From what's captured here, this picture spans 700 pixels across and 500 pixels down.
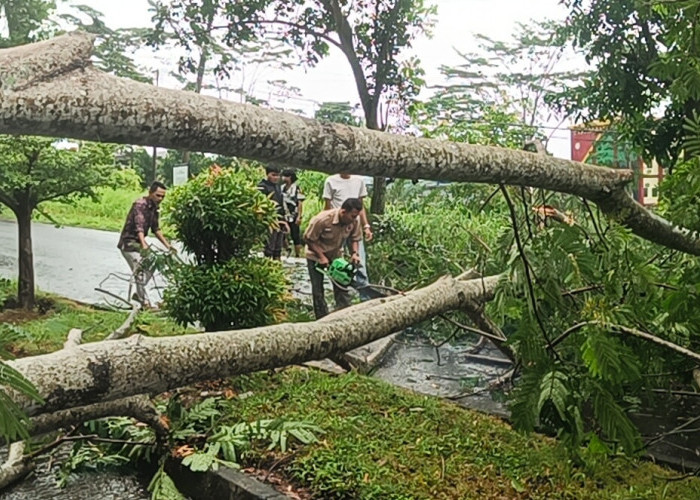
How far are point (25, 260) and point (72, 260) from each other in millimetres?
3796

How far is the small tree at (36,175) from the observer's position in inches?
243

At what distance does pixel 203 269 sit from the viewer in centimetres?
472

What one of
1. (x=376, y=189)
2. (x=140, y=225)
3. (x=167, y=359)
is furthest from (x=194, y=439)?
(x=376, y=189)

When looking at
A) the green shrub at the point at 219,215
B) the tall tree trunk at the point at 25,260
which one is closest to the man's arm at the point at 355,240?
the green shrub at the point at 219,215

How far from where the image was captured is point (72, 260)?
34.4 feet

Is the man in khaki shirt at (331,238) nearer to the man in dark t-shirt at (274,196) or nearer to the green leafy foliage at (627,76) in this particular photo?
the man in dark t-shirt at (274,196)

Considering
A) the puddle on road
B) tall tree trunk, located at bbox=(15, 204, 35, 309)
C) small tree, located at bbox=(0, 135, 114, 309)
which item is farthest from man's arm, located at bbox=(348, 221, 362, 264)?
tall tree trunk, located at bbox=(15, 204, 35, 309)

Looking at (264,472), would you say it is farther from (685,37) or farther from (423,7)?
(423,7)

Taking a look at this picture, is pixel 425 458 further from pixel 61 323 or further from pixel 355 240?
pixel 61 323

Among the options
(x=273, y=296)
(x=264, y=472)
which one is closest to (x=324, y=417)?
(x=264, y=472)

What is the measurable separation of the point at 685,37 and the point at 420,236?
16.7 feet

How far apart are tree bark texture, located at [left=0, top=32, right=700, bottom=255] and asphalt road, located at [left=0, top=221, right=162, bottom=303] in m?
6.53

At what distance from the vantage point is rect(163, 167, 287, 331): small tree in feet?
15.0

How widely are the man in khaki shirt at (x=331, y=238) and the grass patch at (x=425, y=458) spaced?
5.36 ft
